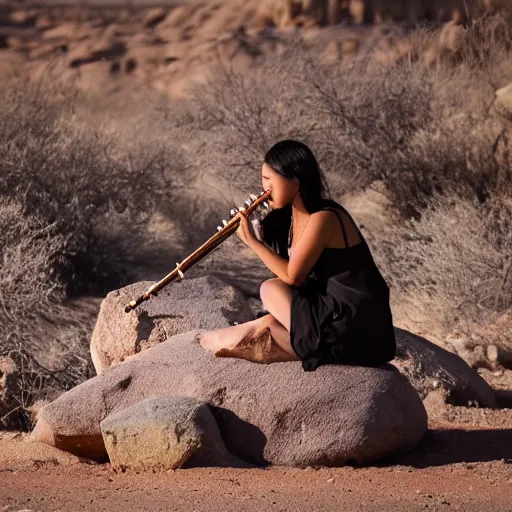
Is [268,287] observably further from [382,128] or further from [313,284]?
[382,128]

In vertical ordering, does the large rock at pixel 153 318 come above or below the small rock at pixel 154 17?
above

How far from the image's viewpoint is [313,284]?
5535 millimetres

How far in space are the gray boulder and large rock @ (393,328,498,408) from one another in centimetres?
166

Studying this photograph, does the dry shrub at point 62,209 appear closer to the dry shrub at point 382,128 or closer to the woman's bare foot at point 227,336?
the dry shrub at point 382,128

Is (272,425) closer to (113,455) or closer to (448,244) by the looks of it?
(113,455)

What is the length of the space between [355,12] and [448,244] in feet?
41.2

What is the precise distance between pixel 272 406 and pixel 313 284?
59 centimetres

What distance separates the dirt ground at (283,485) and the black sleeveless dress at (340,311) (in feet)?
1.75

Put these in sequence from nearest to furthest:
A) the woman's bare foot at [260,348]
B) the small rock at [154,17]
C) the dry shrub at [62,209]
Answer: the woman's bare foot at [260,348] < the dry shrub at [62,209] < the small rock at [154,17]

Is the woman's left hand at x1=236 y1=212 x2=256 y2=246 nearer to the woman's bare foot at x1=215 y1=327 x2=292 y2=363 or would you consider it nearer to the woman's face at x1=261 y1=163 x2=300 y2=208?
the woman's face at x1=261 y1=163 x2=300 y2=208

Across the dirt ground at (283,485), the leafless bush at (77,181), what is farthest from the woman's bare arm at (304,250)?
the leafless bush at (77,181)

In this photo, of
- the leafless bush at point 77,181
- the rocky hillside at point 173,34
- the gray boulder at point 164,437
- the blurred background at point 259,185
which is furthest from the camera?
the rocky hillside at point 173,34

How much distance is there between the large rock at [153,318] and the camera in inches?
266

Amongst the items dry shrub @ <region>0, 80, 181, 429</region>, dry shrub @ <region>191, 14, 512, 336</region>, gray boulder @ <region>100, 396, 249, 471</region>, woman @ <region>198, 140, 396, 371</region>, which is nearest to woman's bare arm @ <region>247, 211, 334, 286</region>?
woman @ <region>198, 140, 396, 371</region>
